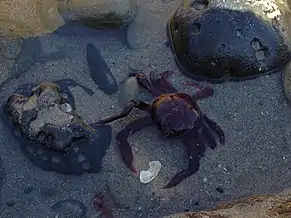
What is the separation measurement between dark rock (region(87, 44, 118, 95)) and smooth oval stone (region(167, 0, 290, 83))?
0.52m

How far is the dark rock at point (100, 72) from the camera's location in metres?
4.17

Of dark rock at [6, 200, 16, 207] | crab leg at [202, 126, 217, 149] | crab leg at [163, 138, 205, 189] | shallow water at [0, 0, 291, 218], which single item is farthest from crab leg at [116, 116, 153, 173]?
dark rock at [6, 200, 16, 207]

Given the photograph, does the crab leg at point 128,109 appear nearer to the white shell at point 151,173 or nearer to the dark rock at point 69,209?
the white shell at point 151,173

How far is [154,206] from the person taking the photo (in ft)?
12.5

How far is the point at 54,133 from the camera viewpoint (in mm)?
3781

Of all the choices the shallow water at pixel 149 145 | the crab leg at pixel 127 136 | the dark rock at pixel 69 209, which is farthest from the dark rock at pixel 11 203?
the crab leg at pixel 127 136

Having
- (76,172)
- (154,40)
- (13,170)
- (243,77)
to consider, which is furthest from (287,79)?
(13,170)

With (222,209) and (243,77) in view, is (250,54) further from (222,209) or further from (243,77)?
(222,209)

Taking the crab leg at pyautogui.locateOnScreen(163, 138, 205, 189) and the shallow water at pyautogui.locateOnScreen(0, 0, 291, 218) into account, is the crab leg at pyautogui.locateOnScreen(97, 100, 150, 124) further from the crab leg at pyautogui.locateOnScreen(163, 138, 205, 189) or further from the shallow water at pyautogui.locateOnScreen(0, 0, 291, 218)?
the crab leg at pyautogui.locateOnScreen(163, 138, 205, 189)

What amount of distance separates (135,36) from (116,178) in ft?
3.66

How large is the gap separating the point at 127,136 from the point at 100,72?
0.55 meters

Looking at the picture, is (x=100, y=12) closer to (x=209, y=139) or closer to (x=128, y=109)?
(x=128, y=109)

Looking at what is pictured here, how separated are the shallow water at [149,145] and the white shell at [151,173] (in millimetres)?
30

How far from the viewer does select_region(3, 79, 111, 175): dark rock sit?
12.5 feet
